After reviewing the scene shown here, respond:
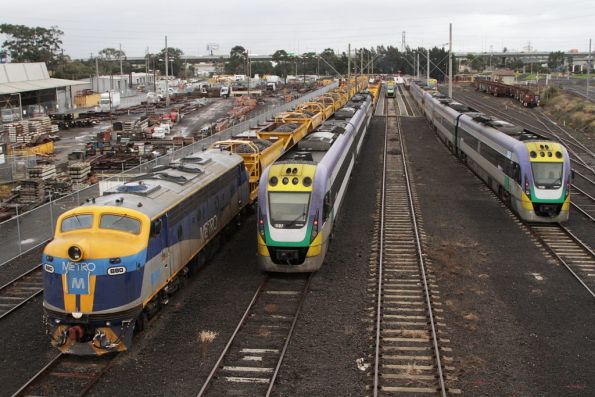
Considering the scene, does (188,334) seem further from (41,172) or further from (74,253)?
(41,172)

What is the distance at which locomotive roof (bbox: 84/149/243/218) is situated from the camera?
46.1 ft

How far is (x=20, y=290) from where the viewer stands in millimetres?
17406

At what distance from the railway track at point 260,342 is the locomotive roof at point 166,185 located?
11.3 feet

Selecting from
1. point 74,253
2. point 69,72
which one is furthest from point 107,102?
point 74,253

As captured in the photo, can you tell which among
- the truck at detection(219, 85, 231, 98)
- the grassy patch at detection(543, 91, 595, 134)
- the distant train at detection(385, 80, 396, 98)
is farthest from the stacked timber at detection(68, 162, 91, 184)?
the truck at detection(219, 85, 231, 98)

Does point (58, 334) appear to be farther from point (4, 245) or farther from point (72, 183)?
point (72, 183)

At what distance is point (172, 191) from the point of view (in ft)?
52.1

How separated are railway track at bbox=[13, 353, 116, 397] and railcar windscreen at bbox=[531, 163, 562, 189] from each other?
55.9 feet

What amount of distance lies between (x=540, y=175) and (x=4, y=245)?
64.9 ft

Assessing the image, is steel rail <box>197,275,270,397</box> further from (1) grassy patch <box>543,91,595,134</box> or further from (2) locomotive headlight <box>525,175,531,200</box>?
(1) grassy patch <box>543,91,595,134</box>

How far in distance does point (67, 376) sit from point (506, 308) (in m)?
10.6

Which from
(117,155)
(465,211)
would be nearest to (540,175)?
(465,211)

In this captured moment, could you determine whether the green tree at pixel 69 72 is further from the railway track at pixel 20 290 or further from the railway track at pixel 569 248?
the railway track at pixel 569 248

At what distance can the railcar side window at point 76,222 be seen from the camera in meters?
13.0
